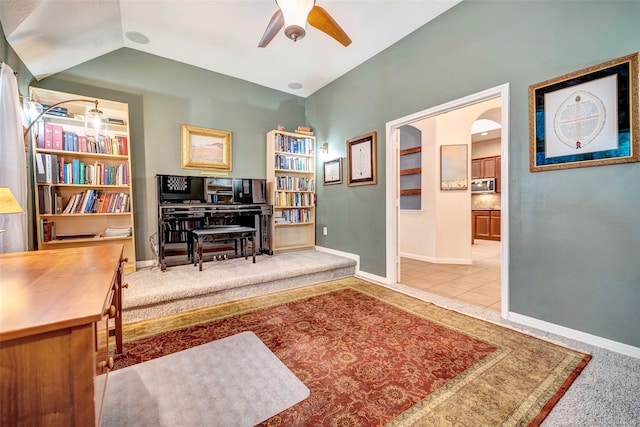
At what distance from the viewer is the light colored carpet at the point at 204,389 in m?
1.26

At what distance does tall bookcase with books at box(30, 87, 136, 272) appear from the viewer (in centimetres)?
265

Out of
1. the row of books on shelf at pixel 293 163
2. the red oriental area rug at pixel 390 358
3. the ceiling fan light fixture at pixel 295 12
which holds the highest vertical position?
the ceiling fan light fixture at pixel 295 12

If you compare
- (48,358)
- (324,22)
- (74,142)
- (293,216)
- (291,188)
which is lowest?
(48,358)

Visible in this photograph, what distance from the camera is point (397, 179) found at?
10.8 ft

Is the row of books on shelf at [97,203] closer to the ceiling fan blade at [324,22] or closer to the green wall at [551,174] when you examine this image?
the ceiling fan blade at [324,22]

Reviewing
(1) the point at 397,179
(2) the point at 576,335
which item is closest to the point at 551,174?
(2) the point at 576,335

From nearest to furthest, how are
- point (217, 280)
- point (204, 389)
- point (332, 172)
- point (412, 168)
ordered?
point (204, 389) < point (217, 280) < point (332, 172) < point (412, 168)

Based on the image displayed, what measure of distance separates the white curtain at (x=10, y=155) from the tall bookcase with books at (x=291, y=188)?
8.30 ft

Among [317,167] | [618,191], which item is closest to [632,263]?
[618,191]

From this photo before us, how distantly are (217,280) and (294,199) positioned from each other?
1.99m

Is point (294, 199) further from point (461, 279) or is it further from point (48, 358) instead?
point (48, 358)

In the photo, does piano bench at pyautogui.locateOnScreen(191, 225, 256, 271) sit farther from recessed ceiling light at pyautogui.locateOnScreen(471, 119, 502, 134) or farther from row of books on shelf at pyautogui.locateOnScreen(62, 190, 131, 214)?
recessed ceiling light at pyautogui.locateOnScreen(471, 119, 502, 134)

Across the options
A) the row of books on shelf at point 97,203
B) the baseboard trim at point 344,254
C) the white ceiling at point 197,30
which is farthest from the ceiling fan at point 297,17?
the baseboard trim at point 344,254

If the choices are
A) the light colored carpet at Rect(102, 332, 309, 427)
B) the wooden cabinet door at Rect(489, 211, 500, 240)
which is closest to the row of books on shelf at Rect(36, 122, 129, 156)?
the light colored carpet at Rect(102, 332, 309, 427)
